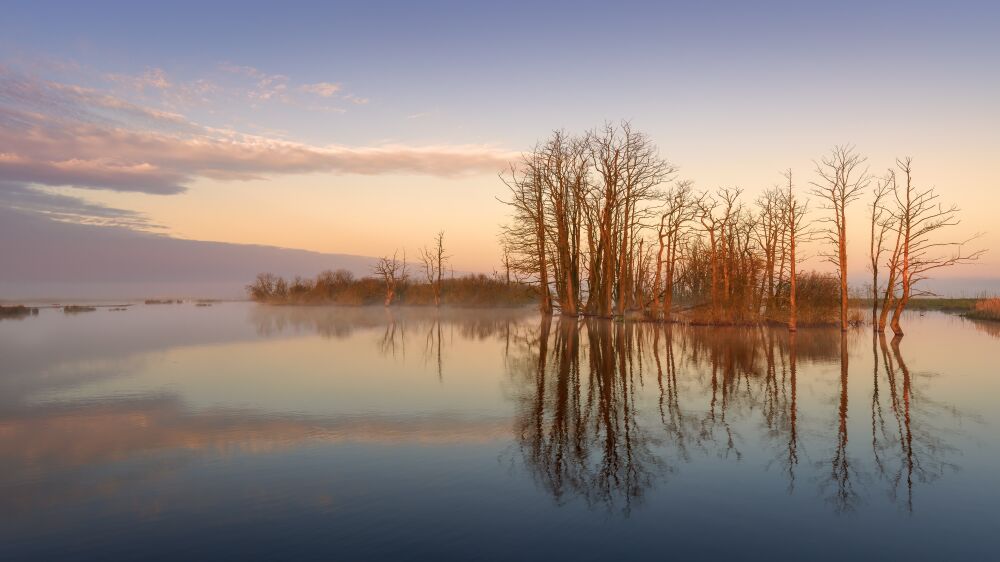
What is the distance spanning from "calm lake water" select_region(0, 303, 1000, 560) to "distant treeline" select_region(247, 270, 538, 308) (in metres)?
52.4

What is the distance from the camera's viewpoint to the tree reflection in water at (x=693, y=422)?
279 inches

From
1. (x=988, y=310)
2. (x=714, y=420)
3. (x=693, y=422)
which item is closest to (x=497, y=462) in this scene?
(x=693, y=422)

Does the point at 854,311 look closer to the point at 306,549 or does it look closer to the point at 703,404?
the point at 703,404

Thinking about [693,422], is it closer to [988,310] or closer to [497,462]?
[497,462]

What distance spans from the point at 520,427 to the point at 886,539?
17.2 ft

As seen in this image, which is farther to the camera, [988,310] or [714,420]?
[988,310]

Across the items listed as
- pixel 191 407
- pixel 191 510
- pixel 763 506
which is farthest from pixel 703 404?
pixel 191 407

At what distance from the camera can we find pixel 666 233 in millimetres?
39562

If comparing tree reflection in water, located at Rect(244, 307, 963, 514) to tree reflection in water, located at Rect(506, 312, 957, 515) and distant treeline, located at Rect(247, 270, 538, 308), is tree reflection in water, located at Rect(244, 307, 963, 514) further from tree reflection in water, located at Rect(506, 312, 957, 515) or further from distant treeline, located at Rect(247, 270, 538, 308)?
distant treeline, located at Rect(247, 270, 538, 308)

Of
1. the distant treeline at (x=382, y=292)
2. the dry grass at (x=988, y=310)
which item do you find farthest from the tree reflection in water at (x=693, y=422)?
the distant treeline at (x=382, y=292)

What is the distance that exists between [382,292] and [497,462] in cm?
6856

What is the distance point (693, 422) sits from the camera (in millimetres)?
9984

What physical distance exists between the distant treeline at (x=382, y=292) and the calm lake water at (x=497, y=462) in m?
52.4

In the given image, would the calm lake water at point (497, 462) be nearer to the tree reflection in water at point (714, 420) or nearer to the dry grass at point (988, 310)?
the tree reflection in water at point (714, 420)
